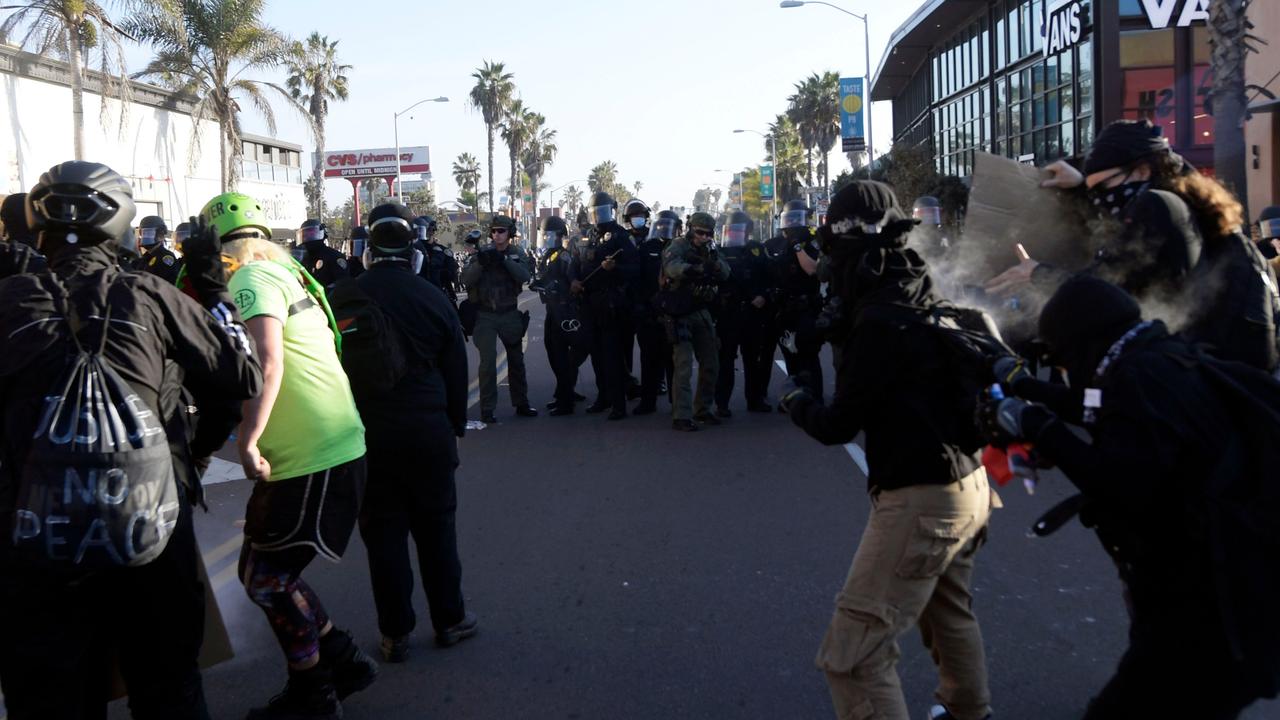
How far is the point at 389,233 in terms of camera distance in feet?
15.8

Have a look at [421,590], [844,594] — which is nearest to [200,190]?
[421,590]

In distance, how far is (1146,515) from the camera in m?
2.60

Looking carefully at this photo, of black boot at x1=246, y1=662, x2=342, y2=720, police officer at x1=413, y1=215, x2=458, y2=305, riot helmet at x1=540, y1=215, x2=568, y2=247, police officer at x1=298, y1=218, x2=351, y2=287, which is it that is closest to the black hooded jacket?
black boot at x1=246, y1=662, x2=342, y2=720

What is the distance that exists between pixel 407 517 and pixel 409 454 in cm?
29

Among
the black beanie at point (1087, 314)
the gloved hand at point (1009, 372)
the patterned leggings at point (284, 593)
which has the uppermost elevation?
the black beanie at point (1087, 314)

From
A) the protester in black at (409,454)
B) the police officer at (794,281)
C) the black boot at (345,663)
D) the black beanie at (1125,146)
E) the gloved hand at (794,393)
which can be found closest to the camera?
the gloved hand at (794,393)

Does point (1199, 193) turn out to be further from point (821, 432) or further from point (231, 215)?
point (231, 215)

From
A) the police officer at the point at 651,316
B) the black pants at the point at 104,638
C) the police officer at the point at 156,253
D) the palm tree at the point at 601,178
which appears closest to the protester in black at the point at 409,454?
the black pants at the point at 104,638

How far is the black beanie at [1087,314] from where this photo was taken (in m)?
2.70

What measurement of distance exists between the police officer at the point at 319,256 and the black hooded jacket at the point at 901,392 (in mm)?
10082

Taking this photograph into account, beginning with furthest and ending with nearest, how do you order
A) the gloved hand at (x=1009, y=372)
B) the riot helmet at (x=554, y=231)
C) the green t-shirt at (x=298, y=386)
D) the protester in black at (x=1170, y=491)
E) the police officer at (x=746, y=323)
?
the riot helmet at (x=554, y=231) → the police officer at (x=746, y=323) → the green t-shirt at (x=298, y=386) → the gloved hand at (x=1009, y=372) → the protester in black at (x=1170, y=491)

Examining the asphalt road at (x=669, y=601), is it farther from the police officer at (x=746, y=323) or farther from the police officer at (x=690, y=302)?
the police officer at (x=746, y=323)

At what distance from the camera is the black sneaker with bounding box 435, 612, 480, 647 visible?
4879 mm

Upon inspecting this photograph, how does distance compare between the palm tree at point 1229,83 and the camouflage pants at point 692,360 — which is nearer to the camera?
the camouflage pants at point 692,360
